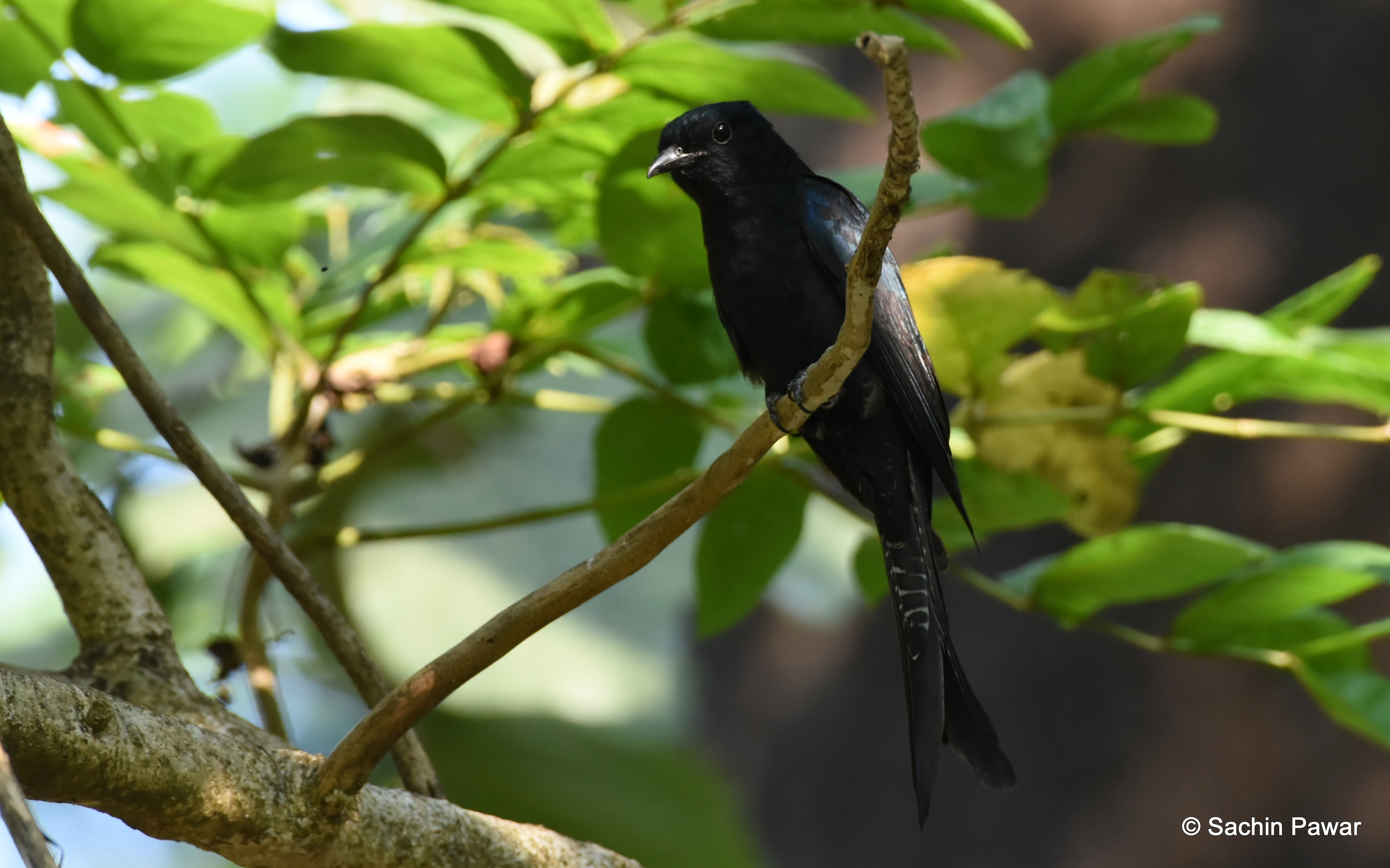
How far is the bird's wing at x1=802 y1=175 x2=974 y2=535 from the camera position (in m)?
1.35

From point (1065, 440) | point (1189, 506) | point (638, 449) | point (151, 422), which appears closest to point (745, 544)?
Answer: point (638, 449)

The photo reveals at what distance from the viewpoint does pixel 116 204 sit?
139 centimetres

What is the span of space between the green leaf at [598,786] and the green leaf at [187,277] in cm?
95

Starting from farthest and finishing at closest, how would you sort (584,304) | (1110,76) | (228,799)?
(584,304) < (1110,76) < (228,799)

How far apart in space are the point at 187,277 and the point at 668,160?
648mm

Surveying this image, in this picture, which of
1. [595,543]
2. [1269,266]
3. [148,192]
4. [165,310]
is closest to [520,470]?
[595,543]

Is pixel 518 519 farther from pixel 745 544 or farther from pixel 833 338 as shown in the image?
pixel 833 338

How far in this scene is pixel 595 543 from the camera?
3000 mm

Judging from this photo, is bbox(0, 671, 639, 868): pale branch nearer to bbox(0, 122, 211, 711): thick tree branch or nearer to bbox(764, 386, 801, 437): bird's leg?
bbox(0, 122, 211, 711): thick tree branch

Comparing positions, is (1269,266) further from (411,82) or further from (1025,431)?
(411,82)

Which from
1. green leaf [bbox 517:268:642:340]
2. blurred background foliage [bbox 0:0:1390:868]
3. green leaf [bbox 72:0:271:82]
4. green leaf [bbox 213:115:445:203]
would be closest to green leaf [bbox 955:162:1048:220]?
blurred background foliage [bbox 0:0:1390:868]

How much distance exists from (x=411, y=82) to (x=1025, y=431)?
0.87 m

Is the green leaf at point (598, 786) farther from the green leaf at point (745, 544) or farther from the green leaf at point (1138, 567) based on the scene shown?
the green leaf at point (1138, 567)

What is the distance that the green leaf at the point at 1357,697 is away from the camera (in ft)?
4.76
